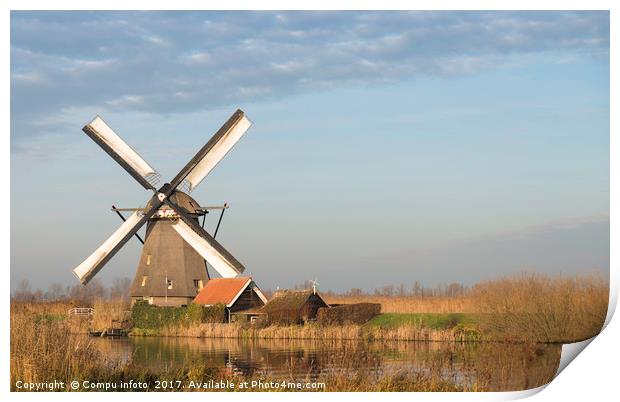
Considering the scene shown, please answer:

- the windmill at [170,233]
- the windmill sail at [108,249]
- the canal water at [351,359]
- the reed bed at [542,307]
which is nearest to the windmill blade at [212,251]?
the windmill at [170,233]

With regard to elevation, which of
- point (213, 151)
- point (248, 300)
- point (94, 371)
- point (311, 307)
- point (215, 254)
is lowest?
point (94, 371)

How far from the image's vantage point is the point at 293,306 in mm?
22625

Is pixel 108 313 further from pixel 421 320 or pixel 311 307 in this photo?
pixel 421 320

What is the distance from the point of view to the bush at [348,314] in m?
21.7

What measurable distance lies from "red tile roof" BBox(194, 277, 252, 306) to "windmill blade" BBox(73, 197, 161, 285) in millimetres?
2579

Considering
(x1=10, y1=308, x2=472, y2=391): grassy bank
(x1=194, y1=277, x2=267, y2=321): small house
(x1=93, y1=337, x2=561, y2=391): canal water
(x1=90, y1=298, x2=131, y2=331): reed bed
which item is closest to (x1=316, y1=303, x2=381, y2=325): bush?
(x1=93, y1=337, x2=561, y2=391): canal water

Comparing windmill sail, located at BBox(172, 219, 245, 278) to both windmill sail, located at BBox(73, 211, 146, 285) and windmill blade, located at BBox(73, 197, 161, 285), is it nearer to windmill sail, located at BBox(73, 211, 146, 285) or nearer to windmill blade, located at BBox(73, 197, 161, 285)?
windmill blade, located at BBox(73, 197, 161, 285)

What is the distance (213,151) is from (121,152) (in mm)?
2390

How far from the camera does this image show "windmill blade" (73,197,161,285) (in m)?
22.1

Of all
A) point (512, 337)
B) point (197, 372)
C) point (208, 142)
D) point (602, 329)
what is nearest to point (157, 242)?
point (208, 142)

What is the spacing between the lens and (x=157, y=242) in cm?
2384

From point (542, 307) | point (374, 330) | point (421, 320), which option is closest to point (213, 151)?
point (374, 330)

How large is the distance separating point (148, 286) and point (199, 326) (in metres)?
2.61
